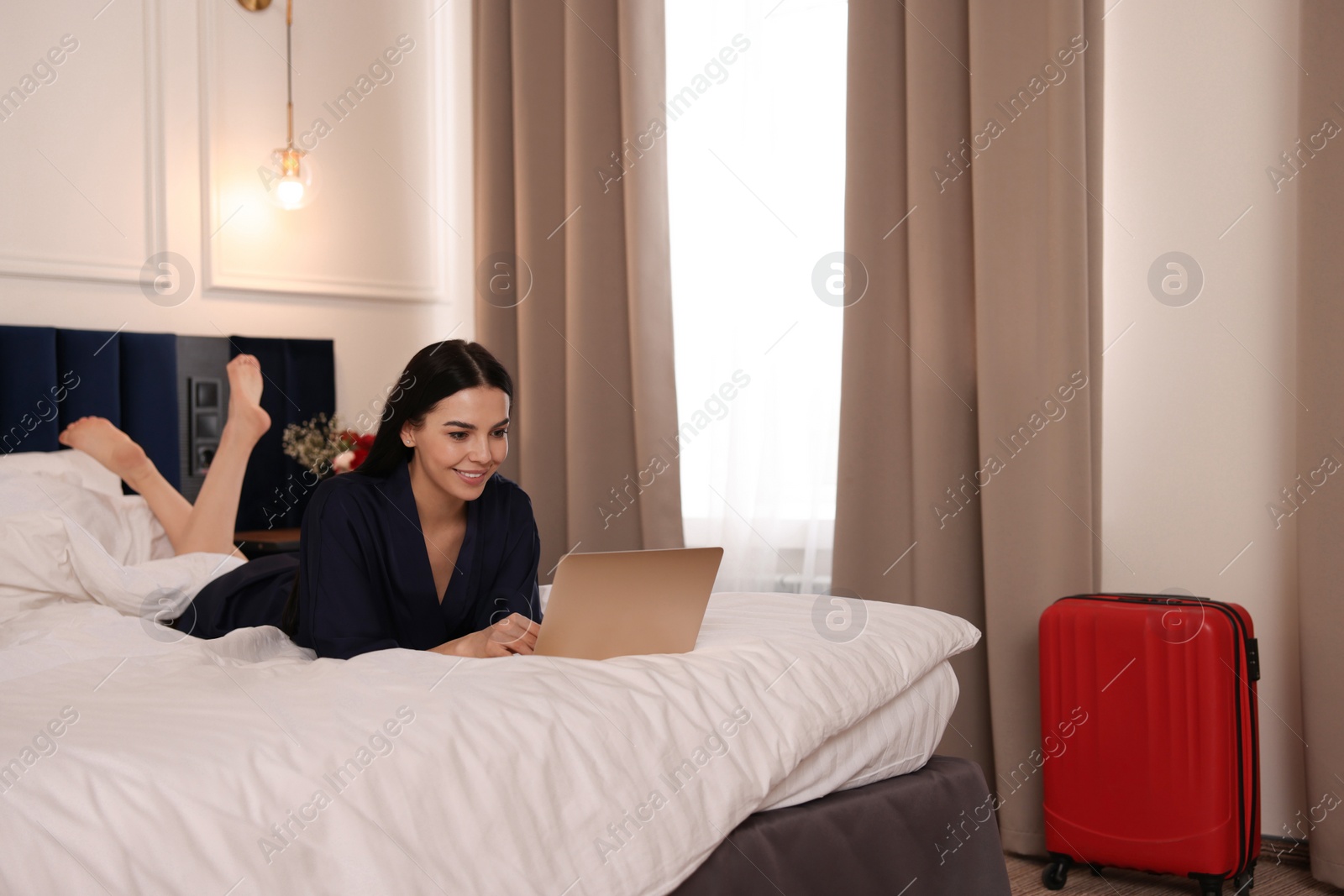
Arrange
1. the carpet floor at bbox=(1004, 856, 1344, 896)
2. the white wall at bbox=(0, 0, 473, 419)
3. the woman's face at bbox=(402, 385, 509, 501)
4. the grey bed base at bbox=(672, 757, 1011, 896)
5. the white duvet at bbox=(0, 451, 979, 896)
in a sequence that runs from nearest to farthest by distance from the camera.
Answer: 1. the white duvet at bbox=(0, 451, 979, 896)
2. the grey bed base at bbox=(672, 757, 1011, 896)
3. the woman's face at bbox=(402, 385, 509, 501)
4. the carpet floor at bbox=(1004, 856, 1344, 896)
5. the white wall at bbox=(0, 0, 473, 419)

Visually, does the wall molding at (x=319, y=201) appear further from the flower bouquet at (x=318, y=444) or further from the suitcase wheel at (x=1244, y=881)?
the suitcase wheel at (x=1244, y=881)

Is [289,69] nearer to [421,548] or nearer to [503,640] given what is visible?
[421,548]

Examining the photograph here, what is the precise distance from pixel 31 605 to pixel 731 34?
94.9 inches

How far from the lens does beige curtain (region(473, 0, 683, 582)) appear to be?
128 inches

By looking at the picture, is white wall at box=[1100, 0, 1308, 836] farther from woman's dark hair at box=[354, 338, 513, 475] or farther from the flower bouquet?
the flower bouquet

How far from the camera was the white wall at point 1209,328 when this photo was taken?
2.42 meters

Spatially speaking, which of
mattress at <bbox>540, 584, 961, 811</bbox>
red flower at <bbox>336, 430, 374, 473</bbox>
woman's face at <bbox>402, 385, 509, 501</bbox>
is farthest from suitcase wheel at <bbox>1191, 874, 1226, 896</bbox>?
red flower at <bbox>336, 430, 374, 473</bbox>

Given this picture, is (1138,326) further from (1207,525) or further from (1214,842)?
(1214,842)

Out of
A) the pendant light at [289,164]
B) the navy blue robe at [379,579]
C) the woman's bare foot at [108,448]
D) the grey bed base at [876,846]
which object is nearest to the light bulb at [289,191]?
the pendant light at [289,164]

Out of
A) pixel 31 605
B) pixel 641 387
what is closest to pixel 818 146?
pixel 641 387

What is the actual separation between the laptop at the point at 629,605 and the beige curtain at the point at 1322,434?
1.46 metres

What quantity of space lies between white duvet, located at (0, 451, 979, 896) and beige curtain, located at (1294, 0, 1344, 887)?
1.02 m

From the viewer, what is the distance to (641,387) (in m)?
3.23

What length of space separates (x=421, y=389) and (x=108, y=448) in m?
1.52
